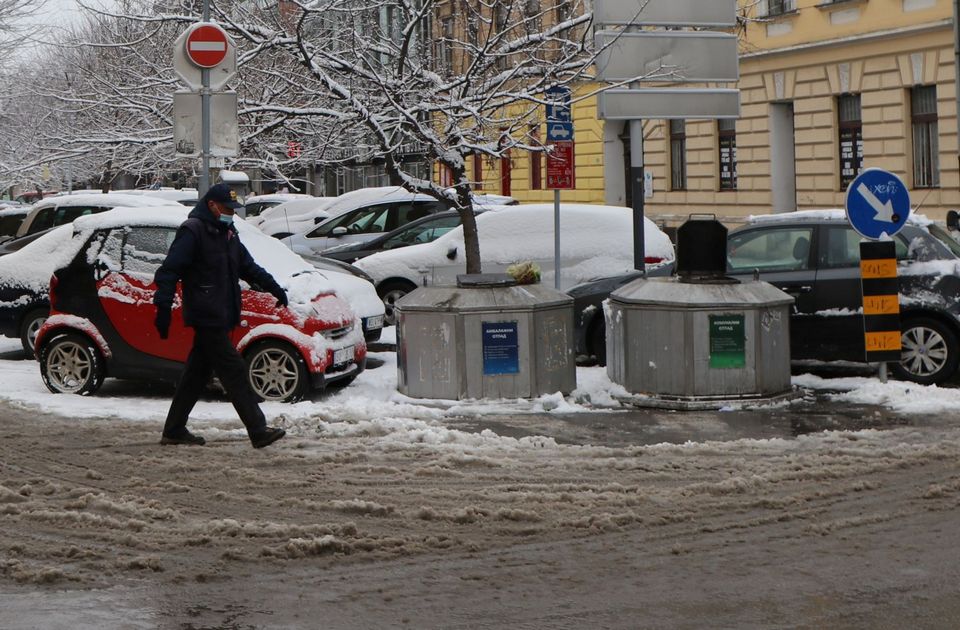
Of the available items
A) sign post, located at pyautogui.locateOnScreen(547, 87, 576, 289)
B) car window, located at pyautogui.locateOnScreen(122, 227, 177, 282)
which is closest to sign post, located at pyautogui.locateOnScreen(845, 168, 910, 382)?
sign post, located at pyautogui.locateOnScreen(547, 87, 576, 289)

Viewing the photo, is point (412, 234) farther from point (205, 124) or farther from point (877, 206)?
point (877, 206)

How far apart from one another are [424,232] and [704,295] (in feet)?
34.2

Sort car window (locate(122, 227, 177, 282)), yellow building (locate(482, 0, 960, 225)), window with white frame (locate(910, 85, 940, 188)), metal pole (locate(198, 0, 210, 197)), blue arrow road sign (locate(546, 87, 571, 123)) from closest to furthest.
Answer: car window (locate(122, 227, 177, 282)) → metal pole (locate(198, 0, 210, 197)) → blue arrow road sign (locate(546, 87, 571, 123)) → yellow building (locate(482, 0, 960, 225)) → window with white frame (locate(910, 85, 940, 188))

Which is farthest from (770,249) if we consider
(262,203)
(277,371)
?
(262,203)

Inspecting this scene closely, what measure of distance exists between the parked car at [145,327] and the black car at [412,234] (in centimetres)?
869

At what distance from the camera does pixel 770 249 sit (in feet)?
46.6

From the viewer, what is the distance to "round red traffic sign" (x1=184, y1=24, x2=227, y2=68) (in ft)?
43.7

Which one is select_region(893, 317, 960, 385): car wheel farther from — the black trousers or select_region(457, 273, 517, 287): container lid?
the black trousers

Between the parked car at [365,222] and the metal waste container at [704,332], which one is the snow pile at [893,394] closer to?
the metal waste container at [704,332]

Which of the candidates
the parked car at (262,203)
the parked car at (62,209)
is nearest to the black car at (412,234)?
the parked car at (62,209)

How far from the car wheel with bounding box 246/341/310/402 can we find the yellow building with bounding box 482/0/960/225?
14801 millimetres

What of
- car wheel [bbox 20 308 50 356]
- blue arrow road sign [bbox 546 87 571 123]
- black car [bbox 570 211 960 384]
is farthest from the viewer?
blue arrow road sign [bbox 546 87 571 123]

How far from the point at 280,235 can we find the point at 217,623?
71.5ft

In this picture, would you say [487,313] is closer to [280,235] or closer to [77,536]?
[77,536]
